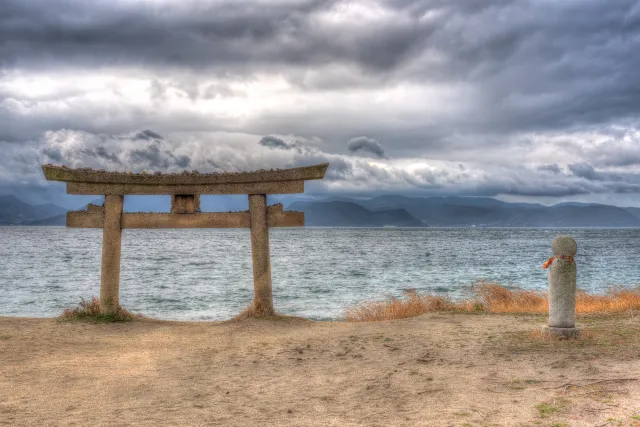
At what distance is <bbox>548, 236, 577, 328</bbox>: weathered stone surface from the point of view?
9727 millimetres

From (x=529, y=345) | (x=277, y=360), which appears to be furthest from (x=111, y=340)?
(x=529, y=345)

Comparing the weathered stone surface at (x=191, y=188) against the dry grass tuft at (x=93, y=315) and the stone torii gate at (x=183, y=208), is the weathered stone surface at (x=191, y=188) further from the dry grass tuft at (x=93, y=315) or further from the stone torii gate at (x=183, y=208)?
the dry grass tuft at (x=93, y=315)

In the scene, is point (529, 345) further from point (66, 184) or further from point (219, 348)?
point (66, 184)

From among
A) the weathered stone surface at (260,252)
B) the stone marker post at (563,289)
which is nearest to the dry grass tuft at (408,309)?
the weathered stone surface at (260,252)

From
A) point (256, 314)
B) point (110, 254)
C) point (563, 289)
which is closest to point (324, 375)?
point (563, 289)

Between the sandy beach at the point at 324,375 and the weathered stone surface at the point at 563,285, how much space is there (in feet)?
1.55

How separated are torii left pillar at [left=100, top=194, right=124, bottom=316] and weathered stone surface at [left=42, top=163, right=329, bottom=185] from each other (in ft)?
1.75

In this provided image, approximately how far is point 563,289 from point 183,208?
8.86 meters

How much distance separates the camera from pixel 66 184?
13.6 m

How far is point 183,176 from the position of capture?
13.5 metres

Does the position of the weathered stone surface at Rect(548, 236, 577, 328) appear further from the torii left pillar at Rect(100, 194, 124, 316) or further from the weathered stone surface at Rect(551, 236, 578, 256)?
the torii left pillar at Rect(100, 194, 124, 316)

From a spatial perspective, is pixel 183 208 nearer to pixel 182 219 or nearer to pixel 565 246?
pixel 182 219

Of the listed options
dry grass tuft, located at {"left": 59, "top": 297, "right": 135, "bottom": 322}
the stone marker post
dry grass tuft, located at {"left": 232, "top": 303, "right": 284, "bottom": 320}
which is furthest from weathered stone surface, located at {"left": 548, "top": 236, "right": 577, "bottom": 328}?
dry grass tuft, located at {"left": 59, "top": 297, "right": 135, "bottom": 322}

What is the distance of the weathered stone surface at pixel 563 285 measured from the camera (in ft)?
31.9
